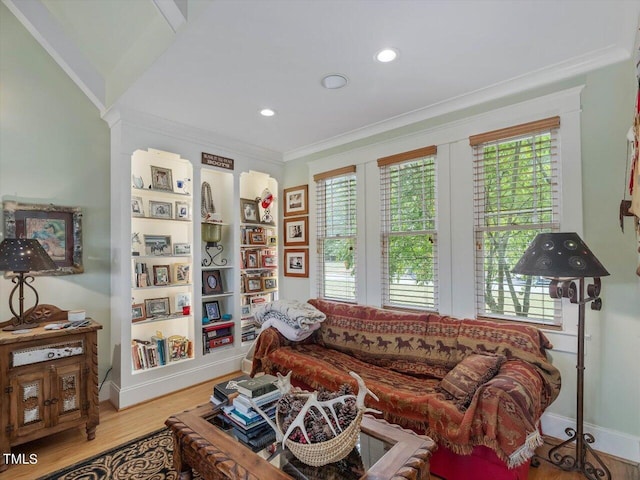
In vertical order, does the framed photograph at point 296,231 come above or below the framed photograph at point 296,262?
above

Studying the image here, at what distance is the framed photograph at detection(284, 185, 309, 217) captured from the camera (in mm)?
4062

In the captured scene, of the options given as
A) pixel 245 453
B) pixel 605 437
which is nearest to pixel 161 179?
pixel 245 453

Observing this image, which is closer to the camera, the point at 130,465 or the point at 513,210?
the point at 130,465

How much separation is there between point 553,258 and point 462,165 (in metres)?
1.18

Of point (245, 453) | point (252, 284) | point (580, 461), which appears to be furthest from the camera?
point (252, 284)

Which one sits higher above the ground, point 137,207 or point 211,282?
point 137,207

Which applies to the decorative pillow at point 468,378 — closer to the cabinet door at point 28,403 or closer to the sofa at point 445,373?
the sofa at point 445,373

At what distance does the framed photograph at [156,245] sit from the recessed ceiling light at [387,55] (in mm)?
2639

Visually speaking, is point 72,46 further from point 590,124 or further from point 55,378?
point 590,124

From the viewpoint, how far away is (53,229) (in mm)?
2760

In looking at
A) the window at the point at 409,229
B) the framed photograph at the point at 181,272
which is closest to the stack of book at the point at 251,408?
the window at the point at 409,229

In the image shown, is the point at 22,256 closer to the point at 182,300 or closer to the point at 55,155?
the point at 55,155

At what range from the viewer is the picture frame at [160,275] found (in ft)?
10.7

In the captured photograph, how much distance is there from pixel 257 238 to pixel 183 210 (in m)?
0.98
